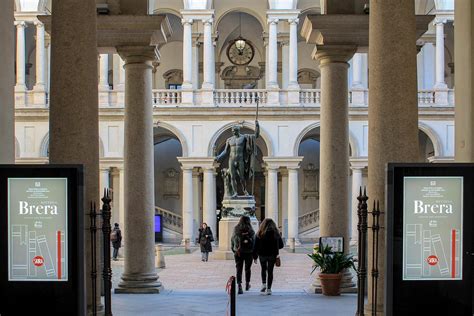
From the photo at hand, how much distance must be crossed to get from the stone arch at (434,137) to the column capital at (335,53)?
1017 inches

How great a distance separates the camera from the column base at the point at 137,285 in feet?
46.5

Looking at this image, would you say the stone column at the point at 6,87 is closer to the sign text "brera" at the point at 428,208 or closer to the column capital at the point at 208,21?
the sign text "brera" at the point at 428,208

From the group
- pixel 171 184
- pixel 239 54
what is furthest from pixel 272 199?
pixel 239 54

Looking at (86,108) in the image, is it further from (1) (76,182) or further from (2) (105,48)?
(2) (105,48)

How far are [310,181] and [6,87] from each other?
124 feet

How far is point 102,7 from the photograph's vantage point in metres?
14.3

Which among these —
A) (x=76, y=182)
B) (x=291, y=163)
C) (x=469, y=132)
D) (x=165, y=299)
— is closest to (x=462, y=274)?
(x=469, y=132)

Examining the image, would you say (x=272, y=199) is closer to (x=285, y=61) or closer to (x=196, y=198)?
(x=196, y=198)

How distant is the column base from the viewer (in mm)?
14164

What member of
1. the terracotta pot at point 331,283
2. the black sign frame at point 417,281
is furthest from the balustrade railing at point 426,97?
the black sign frame at point 417,281

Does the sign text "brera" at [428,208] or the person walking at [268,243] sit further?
the person walking at [268,243]

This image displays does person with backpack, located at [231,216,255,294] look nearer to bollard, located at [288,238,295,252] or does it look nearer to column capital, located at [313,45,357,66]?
column capital, located at [313,45,357,66]

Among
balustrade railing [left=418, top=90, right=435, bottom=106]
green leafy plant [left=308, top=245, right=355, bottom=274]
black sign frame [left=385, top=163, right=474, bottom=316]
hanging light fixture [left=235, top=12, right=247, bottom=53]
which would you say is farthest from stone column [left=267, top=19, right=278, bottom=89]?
black sign frame [left=385, top=163, right=474, bottom=316]

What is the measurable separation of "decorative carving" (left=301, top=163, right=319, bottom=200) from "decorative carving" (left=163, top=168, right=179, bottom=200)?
7578 mm
